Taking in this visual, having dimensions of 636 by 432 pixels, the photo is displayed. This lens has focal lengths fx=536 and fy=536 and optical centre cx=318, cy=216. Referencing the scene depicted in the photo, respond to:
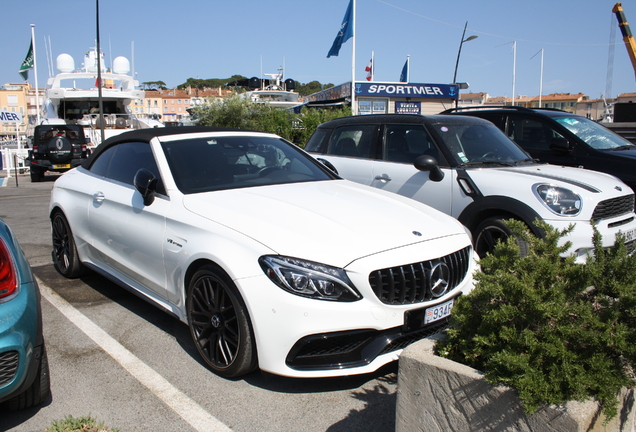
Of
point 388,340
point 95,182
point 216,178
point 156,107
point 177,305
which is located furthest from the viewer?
point 156,107

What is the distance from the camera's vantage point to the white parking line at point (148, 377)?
2932mm

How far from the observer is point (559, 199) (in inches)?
196

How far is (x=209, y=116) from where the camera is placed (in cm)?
2244

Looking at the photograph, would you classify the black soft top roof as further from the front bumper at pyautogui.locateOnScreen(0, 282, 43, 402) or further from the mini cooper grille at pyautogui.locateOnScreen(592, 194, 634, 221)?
the mini cooper grille at pyautogui.locateOnScreen(592, 194, 634, 221)

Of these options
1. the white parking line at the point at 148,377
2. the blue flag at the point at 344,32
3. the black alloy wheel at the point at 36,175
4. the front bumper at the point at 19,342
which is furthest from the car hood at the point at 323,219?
the blue flag at the point at 344,32

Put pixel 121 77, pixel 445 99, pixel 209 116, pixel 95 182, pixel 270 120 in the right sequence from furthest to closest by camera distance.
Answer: pixel 445 99 < pixel 121 77 < pixel 209 116 < pixel 270 120 < pixel 95 182

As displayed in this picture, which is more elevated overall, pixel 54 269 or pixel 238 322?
pixel 238 322

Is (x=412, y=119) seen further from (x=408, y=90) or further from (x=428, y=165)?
(x=408, y=90)

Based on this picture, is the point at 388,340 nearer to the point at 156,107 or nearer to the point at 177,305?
the point at 177,305

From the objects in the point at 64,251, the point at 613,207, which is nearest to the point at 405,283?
the point at 613,207

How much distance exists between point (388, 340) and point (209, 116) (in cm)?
2058

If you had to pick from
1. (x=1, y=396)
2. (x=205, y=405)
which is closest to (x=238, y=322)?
(x=205, y=405)

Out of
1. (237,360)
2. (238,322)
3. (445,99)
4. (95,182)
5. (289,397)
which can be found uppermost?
(445,99)

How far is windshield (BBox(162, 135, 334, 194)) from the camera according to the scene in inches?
163
